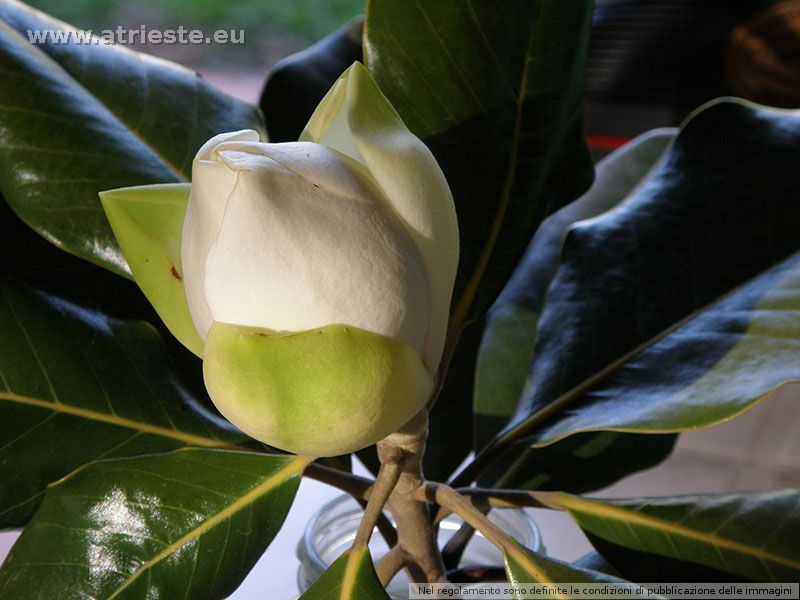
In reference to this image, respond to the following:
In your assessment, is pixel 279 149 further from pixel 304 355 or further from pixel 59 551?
pixel 59 551

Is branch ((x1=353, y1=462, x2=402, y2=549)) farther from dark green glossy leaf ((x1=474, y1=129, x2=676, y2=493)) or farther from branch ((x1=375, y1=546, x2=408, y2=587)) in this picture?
dark green glossy leaf ((x1=474, y1=129, x2=676, y2=493))

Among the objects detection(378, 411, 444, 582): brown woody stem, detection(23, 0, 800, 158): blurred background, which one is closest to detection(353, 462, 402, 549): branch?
detection(378, 411, 444, 582): brown woody stem

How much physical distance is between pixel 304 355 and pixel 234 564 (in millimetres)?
132

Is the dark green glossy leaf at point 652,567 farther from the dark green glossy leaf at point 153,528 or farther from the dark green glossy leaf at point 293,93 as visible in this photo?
the dark green glossy leaf at point 293,93

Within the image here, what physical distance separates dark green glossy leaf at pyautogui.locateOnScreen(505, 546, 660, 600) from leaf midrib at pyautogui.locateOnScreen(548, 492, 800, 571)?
0.18 ft

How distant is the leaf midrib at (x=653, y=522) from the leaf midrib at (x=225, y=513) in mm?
118

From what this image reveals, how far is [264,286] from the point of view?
0.96 ft

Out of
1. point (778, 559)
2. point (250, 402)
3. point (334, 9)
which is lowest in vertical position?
point (334, 9)

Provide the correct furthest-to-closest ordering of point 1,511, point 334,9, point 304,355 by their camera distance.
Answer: point 334,9 → point 1,511 → point 304,355

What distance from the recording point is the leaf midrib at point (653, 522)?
41cm

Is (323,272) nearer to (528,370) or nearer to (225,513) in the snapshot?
(225,513)

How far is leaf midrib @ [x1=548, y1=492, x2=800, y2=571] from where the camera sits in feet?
1.34

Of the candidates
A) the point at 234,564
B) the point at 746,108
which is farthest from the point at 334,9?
the point at 234,564

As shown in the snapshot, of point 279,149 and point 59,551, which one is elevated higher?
point 279,149
